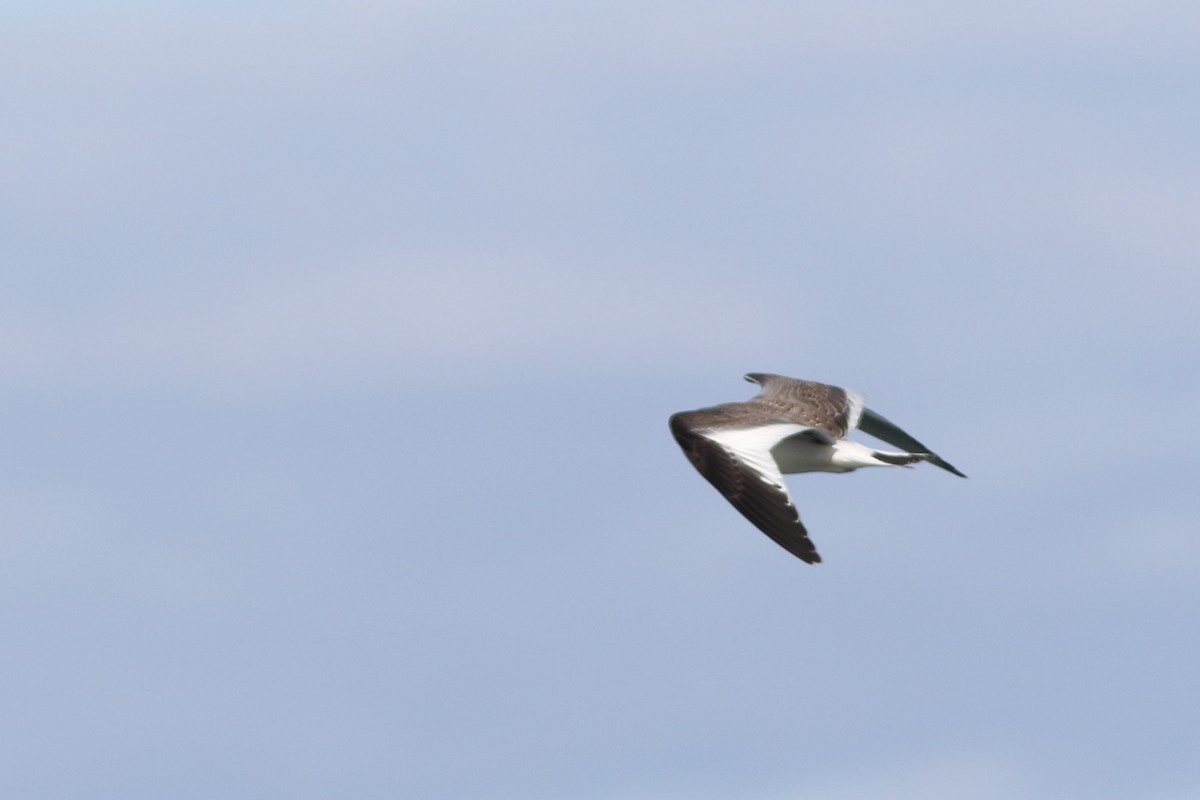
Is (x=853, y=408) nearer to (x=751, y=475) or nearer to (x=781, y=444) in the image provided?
(x=781, y=444)

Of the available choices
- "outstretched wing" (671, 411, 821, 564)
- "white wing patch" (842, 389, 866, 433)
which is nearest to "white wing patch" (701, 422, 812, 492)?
"outstretched wing" (671, 411, 821, 564)

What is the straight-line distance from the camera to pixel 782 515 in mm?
26500

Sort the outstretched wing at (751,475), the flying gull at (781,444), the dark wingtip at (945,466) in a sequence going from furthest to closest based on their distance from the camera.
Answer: the dark wingtip at (945,466) < the flying gull at (781,444) < the outstretched wing at (751,475)

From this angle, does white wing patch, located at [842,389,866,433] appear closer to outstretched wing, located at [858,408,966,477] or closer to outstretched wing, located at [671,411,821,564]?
outstretched wing, located at [858,408,966,477]

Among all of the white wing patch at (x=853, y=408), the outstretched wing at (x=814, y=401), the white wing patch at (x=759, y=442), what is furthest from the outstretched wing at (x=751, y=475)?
the white wing patch at (x=853, y=408)

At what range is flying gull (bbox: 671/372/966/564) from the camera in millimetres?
26734

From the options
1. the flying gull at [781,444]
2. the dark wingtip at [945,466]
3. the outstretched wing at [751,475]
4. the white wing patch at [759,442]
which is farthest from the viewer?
the dark wingtip at [945,466]

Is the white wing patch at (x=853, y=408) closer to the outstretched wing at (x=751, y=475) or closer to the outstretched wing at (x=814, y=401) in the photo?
the outstretched wing at (x=814, y=401)

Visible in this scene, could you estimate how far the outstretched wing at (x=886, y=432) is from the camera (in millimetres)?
A: 35688

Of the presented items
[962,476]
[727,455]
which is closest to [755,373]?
[962,476]

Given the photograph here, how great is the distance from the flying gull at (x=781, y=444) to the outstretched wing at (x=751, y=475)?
1cm

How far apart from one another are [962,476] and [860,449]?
87.5 inches

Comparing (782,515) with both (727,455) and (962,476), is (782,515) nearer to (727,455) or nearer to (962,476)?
(727,455)

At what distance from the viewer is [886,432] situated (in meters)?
36.0
